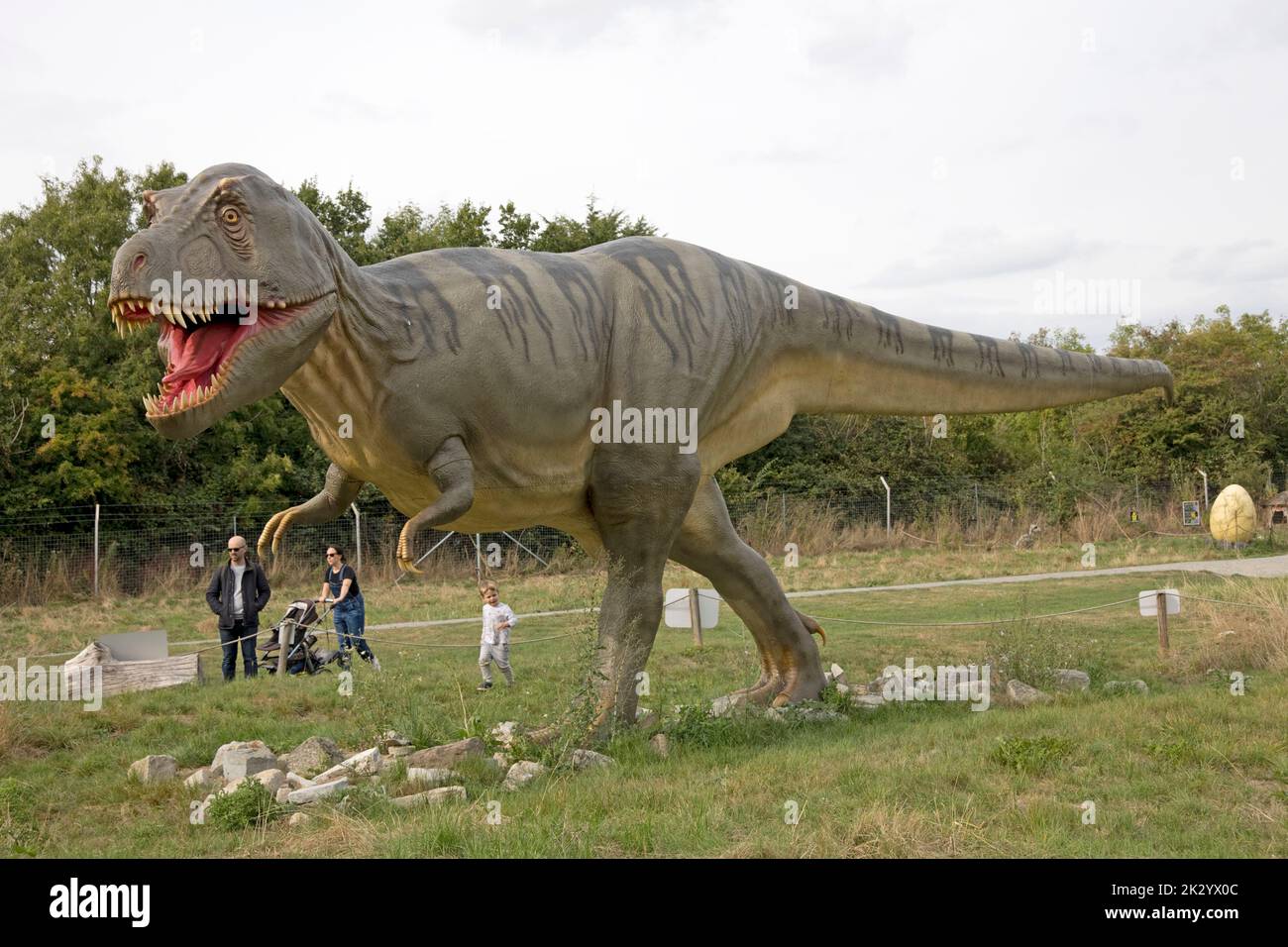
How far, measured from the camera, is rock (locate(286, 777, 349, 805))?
4.98 meters

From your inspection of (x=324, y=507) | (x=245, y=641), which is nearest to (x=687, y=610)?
(x=245, y=641)

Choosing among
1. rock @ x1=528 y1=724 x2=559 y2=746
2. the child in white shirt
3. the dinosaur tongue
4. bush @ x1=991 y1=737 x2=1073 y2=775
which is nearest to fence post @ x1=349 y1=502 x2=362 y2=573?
the child in white shirt

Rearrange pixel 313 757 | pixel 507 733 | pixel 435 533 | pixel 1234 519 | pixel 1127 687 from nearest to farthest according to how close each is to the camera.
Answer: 1. pixel 313 757
2. pixel 507 733
3. pixel 1127 687
4. pixel 435 533
5. pixel 1234 519

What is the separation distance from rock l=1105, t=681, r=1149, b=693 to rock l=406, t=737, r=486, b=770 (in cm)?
389

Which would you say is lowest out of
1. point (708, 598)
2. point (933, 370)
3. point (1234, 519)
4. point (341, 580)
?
point (708, 598)

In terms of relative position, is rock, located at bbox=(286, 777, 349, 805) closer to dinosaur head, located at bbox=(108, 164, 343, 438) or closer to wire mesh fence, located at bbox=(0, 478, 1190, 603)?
dinosaur head, located at bbox=(108, 164, 343, 438)

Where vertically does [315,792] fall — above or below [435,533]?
below

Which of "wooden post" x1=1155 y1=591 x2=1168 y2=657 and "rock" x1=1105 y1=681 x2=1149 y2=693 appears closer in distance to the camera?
"rock" x1=1105 y1=681 x2=1149 y2=693

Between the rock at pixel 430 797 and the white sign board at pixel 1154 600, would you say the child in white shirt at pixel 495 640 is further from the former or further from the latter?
the white sign board at pixel 1154 600

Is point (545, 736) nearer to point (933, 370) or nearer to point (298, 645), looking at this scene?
point (933, 370)

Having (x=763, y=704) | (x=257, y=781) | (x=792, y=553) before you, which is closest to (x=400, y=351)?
(x=257, y=781)

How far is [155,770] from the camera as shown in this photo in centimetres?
605

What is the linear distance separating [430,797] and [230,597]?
5.46m
